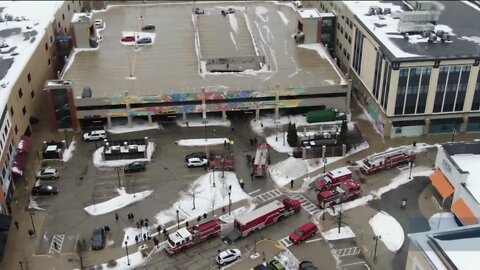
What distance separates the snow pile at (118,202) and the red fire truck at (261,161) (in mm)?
15722

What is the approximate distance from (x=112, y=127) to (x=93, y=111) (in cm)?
447

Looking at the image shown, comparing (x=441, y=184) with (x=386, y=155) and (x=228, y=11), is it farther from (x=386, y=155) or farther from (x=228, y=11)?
(x=228, y=11)

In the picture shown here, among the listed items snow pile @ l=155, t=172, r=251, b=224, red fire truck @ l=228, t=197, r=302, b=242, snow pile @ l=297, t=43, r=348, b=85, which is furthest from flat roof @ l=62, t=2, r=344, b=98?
red fire truck @ l=228, t=197, r=302, b=242

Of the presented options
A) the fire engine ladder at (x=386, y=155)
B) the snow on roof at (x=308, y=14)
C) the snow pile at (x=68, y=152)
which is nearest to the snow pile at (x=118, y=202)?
the snow pile at (x=68, y=152)

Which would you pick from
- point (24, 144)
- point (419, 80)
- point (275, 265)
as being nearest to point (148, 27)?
point (24, 144)

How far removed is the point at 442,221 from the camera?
244ft

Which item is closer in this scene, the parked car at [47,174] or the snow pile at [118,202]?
the snow pile at [118,202]

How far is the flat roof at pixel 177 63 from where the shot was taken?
99.1m

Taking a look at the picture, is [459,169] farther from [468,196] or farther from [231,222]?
[231,222]

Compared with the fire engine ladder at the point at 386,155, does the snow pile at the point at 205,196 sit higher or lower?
lower

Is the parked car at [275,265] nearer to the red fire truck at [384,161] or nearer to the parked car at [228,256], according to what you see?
the parked car at [228,256]

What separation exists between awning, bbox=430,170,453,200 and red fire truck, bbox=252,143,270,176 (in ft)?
78.3

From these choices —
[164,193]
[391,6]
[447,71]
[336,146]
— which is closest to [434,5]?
[391,6]

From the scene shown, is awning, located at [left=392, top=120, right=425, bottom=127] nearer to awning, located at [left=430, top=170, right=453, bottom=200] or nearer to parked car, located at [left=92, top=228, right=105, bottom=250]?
awning, located at [left=430, top=170, right=453, bottom=200]
